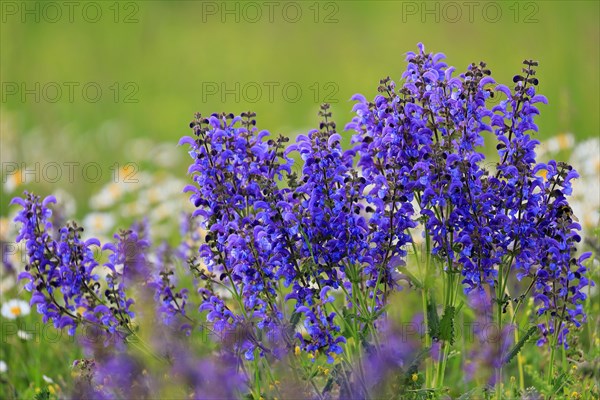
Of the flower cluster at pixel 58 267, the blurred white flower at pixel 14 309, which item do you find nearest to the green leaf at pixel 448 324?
the flower cluster at pixel 58 267

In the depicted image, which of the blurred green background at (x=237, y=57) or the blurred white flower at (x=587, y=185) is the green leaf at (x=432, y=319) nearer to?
the blurred white flower at (x=587, y=185)

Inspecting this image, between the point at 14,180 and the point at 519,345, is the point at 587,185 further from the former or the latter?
the point at 14,180

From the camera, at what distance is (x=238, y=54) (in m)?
12.4

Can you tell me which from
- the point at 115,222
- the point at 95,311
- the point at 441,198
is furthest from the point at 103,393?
the point at 115,222

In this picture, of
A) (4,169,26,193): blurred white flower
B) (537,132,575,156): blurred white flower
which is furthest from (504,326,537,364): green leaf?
(4,169,26,193): blurred white flower

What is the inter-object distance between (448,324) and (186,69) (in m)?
9.57

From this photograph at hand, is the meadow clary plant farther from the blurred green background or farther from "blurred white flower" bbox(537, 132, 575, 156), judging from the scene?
the blurred green background

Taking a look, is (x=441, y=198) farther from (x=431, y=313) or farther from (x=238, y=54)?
(x=238, y=54)

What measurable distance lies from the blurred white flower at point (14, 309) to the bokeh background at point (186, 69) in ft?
4.89

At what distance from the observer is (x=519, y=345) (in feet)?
10.0

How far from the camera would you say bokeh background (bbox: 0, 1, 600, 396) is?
790cm

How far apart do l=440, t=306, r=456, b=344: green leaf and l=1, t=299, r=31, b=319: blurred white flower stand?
110 inches

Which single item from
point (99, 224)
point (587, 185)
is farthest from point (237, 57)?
point (587, 185)

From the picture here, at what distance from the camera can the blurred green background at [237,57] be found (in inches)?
380
